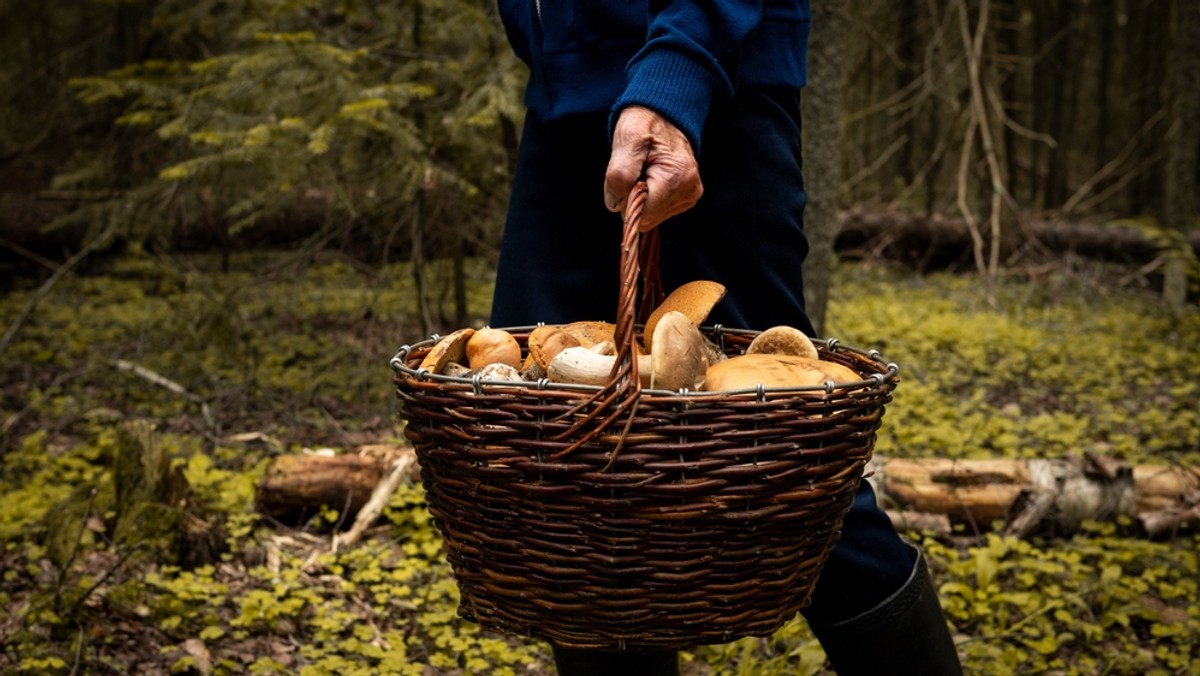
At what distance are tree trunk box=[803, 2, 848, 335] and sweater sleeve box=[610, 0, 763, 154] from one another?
228 centimetres

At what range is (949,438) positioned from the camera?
4.00 meters

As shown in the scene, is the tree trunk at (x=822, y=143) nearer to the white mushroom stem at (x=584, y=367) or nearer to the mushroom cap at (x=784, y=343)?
the mushroom cap at (x=784, y=343)

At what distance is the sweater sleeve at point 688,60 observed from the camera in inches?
52.1

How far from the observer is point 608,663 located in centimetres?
153

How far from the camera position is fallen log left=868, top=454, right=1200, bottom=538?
3.13m

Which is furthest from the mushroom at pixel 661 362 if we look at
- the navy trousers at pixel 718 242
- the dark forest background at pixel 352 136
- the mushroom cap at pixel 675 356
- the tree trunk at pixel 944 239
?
the tree trunk at pixel 944 239

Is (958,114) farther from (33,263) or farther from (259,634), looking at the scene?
(33,263)

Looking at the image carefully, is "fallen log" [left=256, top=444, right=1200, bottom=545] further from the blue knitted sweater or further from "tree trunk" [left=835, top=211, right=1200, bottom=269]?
"tree trunk" [left=835, top=211, right=1200, bottom=269]

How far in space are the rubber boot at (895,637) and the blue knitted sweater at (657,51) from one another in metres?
0.82

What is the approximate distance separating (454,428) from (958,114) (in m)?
5.15

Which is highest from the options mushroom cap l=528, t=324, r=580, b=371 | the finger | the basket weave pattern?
the finger

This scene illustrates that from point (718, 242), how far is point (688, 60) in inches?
14.7

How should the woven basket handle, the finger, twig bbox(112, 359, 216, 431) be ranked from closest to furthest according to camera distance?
the woven basket handle → the finger → twig bbox(112, 359, 216, 431)

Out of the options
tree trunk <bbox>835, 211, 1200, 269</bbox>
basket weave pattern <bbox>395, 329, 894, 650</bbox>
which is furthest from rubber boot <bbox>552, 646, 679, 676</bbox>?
tree trunk <bbox>835, 211, 1200, 269</bbox>
